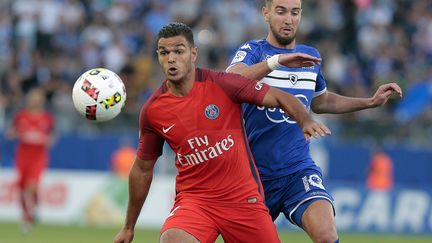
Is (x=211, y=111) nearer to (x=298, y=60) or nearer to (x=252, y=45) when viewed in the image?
(x=298, y=60)

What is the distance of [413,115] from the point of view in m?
22.4

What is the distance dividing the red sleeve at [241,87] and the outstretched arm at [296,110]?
0.06 meters

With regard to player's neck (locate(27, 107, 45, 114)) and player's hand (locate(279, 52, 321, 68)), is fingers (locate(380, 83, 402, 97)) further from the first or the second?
player's neck (locate(27, 107, 45, 114))

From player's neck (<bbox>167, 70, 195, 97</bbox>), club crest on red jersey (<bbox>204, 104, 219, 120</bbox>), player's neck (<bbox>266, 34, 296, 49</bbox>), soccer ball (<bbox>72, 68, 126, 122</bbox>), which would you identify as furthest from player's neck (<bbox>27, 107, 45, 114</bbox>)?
club crest on red jersey (<bbox>204, 104, 219, 120</bbox>)

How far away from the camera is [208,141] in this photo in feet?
27.2

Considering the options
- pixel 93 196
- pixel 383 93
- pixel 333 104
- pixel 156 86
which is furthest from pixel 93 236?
pixel 383 93

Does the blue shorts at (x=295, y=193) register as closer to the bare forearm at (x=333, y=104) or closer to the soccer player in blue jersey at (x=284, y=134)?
the soccer player in blue jersey at (x=284, y=134)

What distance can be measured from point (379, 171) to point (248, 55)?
527 inches

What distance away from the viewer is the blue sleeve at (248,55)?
8.90 meters

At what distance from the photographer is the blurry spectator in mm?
21766

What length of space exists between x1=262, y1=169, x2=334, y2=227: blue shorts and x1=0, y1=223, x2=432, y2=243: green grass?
7368 mm

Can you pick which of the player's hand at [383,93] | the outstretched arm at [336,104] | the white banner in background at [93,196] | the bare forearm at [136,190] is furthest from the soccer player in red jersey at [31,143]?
the player's hand at [383,93]

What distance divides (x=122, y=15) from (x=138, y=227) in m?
4.97

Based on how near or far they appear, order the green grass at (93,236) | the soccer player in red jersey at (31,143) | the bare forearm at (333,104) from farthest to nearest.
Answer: the soccer player in red jersey at (31,143), the green grass at (93,236), the bare forearm at (333,104)
